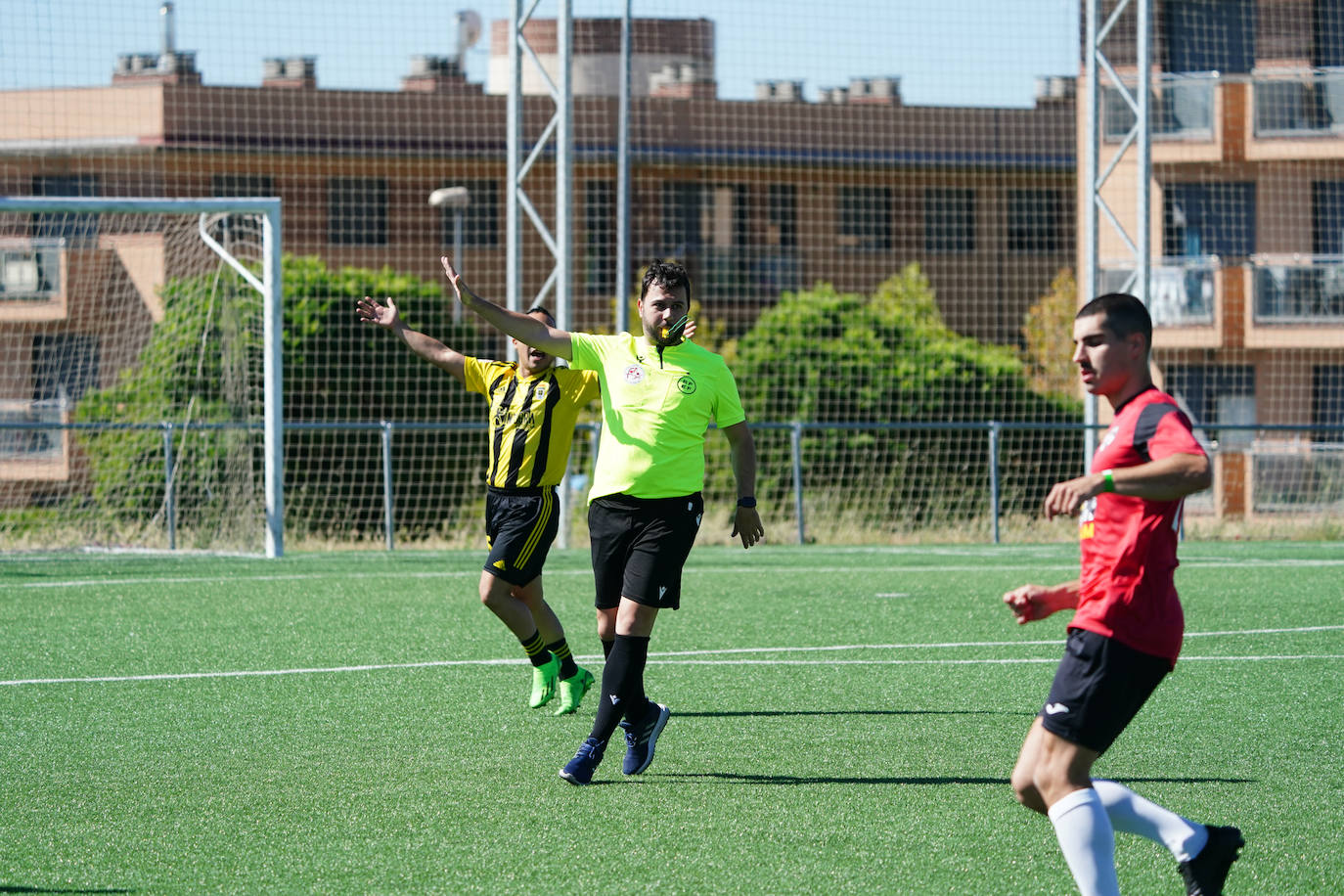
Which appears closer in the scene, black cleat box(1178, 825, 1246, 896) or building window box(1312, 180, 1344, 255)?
black cleat box(1178, 825, 1246, 896)

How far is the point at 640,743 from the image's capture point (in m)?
6.24

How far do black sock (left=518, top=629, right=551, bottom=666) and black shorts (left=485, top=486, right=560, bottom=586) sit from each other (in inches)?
10.7

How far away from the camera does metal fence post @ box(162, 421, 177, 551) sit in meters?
16.9

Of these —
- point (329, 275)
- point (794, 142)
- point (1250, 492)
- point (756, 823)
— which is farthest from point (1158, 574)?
point (794, 142)

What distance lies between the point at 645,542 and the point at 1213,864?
9.12ft

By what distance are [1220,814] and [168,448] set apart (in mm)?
14028

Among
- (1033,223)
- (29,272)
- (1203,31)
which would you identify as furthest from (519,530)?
(1033,223)

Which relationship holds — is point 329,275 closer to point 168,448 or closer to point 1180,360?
point 168,448

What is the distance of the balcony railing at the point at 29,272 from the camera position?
62.8 ft

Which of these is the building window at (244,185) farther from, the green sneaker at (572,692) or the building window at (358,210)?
the green sneaker at (572,692)

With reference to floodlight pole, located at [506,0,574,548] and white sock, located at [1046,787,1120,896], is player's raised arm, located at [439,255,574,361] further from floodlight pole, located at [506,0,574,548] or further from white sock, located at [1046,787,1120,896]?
floodlight pole, located at [506,0,574,548]

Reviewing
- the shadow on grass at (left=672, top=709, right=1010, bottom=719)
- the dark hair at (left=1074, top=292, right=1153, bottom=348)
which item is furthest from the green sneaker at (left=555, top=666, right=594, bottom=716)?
the dark hair at (left=1074, top=292, right=1153, bottom=348)

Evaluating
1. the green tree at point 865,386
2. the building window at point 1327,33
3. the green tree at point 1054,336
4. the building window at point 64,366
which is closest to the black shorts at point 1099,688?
the building window at point 64,366

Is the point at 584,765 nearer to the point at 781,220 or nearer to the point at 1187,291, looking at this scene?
the point at 1187,291
